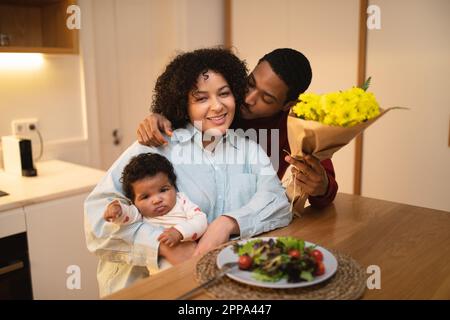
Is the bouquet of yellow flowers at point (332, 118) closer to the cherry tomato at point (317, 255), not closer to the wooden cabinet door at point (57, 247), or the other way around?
the cherry tomato at point (317, 255)

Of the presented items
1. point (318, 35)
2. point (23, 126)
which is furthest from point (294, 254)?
point (318, 35)

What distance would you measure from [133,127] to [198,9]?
3.15ft

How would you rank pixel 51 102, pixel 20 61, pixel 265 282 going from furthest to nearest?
pixel 51 102, pixel 20 61, pixel 265 282

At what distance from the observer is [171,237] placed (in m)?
1.18

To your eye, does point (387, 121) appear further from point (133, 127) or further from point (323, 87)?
point (133, 127)

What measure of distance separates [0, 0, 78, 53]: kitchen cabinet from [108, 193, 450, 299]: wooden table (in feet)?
5.56

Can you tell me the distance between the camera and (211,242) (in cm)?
119

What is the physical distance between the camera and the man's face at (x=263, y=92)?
166cm

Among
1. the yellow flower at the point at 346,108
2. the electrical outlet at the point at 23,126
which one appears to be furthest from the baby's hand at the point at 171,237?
the electrical outlet at the point at 23,126

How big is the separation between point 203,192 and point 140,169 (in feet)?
0.74

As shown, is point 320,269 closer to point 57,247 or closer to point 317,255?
point 317,255

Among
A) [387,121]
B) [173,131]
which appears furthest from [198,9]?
[173,131]

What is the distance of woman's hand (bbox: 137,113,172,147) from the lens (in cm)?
136

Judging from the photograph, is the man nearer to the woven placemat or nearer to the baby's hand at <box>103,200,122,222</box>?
the baby's hand at <box>103,200,122,222</box>
